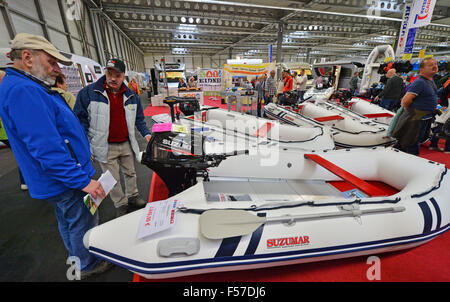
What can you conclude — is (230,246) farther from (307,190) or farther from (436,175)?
(436,175)

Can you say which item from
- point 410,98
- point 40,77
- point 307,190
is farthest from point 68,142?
point 410,98

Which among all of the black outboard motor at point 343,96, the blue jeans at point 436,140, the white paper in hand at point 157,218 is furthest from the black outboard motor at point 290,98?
the white paper in hand at point 157,218

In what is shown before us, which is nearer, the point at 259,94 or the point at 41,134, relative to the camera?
the point at 41,134

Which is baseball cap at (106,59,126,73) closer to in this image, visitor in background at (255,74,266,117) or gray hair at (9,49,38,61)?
gray hair at (9,49,38,61)

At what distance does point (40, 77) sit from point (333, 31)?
1476 cm

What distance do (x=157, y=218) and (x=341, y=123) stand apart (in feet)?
13.2

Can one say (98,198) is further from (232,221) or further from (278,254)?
(278,254)

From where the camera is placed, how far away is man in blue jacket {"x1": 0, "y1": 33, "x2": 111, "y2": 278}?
2.91 feet

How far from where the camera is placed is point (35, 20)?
4930 millimetres

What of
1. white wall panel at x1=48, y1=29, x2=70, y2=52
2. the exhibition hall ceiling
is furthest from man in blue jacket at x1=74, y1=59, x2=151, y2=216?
the exhibition hall ceiling

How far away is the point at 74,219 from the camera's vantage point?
3.84 ft

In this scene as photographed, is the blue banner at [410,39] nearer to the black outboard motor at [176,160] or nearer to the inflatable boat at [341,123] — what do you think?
the inflatable boat at [341,123]

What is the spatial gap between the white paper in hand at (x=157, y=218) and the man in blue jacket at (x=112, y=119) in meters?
0.73

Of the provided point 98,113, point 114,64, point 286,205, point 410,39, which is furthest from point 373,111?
point 98,113
